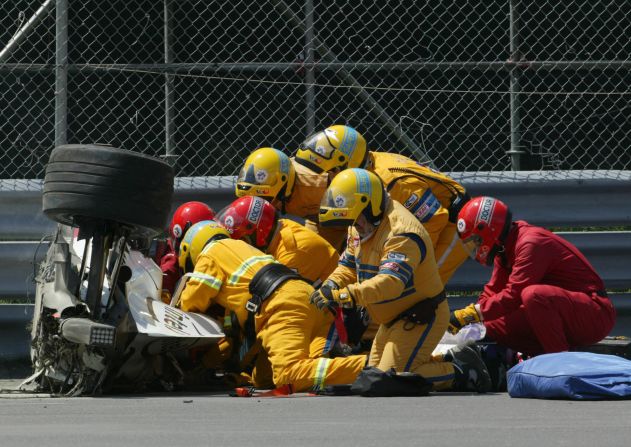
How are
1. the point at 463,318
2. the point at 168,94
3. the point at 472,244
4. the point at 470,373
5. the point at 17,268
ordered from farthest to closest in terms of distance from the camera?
the point at 168,94
the point at 17,268
the point at 472,244
the point at 463,318
the point at 470,373

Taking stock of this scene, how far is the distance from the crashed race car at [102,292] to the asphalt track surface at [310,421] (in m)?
0.27

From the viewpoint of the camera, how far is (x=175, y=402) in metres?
7.25

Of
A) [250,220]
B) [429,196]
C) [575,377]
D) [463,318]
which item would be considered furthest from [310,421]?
[429,196]

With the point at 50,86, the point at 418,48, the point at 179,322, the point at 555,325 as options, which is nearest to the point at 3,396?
the point at 179,322

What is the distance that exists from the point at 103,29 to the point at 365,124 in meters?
2.02

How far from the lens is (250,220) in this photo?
8.98 metres

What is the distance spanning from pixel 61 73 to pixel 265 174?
1.51 meters

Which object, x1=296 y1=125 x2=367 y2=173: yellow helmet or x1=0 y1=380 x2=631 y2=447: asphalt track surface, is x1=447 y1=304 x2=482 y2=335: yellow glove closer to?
x1=0 y1=380 x2=631 y2=447: asphalt track surface

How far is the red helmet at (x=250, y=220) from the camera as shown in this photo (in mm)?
8977

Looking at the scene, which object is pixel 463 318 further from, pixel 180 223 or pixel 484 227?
pixel 180 223

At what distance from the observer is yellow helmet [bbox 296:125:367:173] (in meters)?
9.47

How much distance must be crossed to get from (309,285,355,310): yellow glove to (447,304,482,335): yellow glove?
3.26 ft

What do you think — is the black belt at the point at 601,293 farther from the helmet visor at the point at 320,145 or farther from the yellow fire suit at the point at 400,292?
the helmet visor at the point at 320,145

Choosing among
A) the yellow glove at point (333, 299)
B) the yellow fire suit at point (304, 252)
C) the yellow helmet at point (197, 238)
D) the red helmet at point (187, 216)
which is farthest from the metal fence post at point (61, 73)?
the yellow glove at point (333, 299)
